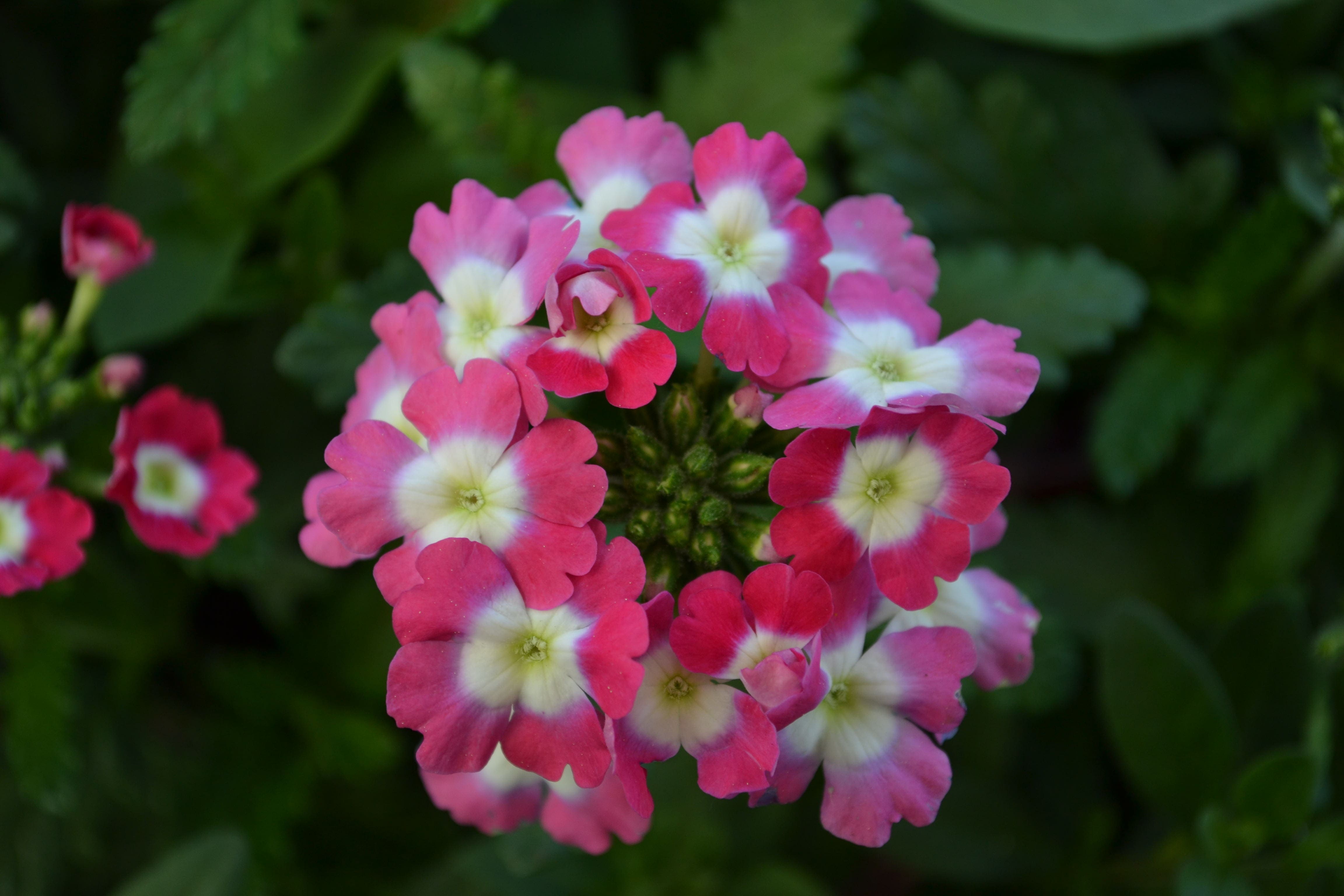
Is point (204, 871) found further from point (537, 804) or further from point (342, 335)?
point (342, 335)

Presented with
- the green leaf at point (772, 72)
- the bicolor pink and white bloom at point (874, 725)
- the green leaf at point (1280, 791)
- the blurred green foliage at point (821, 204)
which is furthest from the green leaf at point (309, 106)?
the green leaf at point (1280, 791)

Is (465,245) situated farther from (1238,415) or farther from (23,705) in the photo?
(1238,415)

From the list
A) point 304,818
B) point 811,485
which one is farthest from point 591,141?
point 304,818

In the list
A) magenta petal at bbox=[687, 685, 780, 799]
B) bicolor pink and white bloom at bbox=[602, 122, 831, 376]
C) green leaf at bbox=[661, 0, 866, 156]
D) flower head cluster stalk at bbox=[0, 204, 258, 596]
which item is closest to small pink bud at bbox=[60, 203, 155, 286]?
flower head cluster stalk at bbox=[0, 204, 258, 596]

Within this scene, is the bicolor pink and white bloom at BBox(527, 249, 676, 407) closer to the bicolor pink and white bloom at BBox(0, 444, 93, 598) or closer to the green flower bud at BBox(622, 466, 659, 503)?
the green flower bud at BBox(622, 466, 659, 503)

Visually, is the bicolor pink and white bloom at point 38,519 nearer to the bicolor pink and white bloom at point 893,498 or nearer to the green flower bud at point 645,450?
the green flower bud at point 645,450
